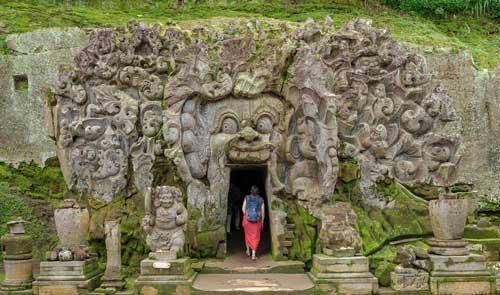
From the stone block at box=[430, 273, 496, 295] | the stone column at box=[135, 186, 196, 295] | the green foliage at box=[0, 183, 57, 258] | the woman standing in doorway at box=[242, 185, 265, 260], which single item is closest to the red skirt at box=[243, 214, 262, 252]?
the woman standing in doorway at box=[242, 185, 265, 260]

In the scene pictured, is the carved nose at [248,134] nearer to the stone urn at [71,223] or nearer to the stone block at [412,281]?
the stone urn at [71,223]

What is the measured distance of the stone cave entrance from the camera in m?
14.9

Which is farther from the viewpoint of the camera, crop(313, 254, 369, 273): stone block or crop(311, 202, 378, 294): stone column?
crop(313, 254, 369, 273): stone block

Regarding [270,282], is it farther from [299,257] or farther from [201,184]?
[201,184]

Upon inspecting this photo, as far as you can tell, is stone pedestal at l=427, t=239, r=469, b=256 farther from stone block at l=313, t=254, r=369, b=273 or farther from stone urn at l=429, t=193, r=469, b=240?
stone block at l=313, t=254, r=369, b=273

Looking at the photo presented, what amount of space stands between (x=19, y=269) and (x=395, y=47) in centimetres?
927

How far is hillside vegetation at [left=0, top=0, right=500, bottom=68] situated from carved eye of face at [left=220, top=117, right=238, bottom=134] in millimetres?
8674

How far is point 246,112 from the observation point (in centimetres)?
1427

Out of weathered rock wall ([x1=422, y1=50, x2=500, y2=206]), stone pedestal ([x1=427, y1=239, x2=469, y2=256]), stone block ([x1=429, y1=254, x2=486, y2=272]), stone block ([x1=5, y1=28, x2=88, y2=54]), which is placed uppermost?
stone block ([x1=5, y1=28, x2=88, y2=54])

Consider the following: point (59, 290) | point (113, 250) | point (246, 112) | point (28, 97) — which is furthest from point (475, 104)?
point (59, 290)

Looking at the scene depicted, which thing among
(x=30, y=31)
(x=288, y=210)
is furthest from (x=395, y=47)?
(x=30, y=31)

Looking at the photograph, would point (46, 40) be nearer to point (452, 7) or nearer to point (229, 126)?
point (229, 126)

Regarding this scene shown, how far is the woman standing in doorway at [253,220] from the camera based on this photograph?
1394 cm

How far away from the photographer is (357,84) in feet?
47.7
